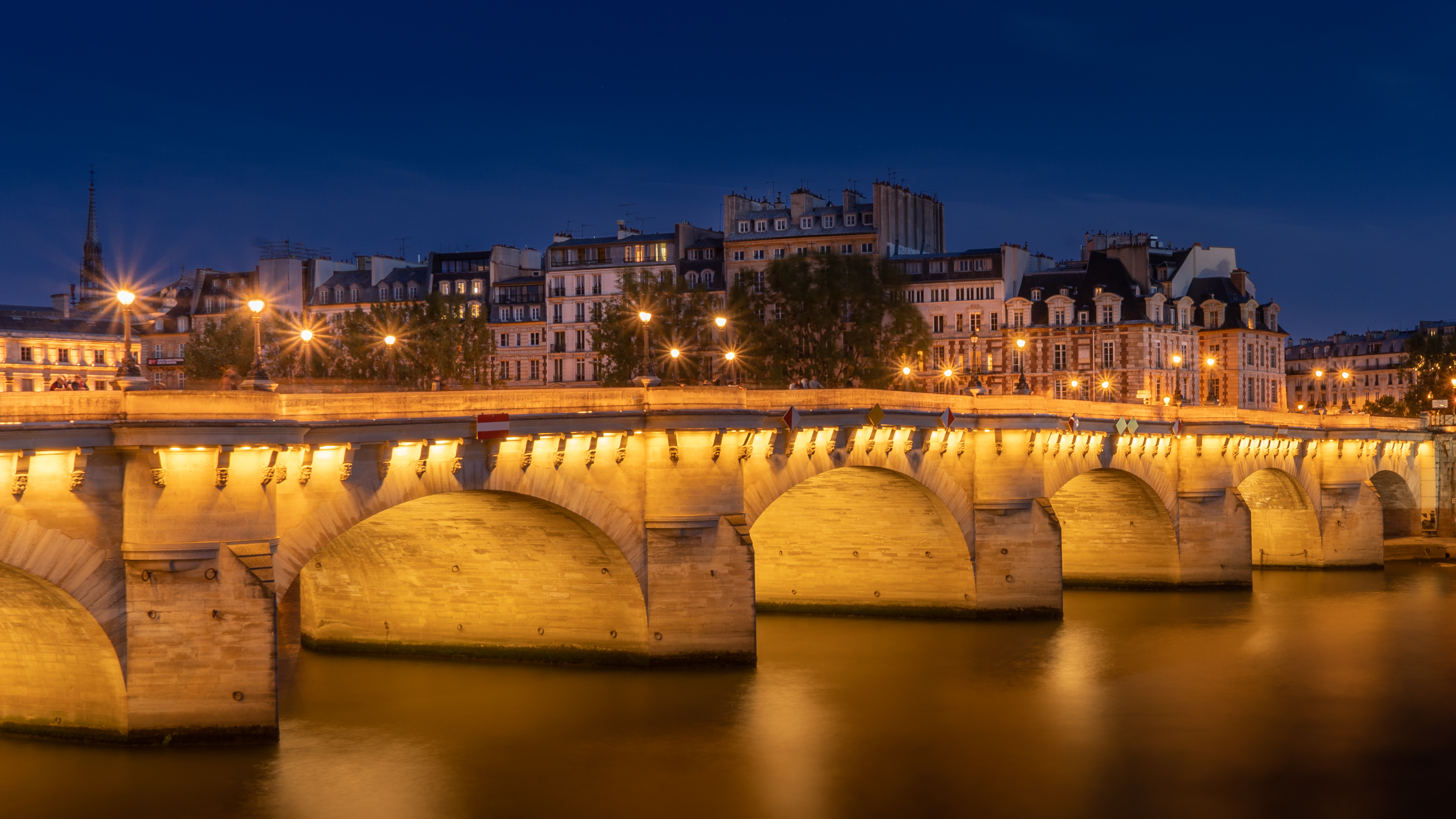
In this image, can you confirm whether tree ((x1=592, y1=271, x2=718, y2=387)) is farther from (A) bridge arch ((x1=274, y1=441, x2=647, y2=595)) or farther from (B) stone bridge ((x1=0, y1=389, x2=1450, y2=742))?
(A) bridge arch ((x1=274, y1=441, x2=647, y2=595))

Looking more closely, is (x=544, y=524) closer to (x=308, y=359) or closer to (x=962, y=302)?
(x=308, y=359)

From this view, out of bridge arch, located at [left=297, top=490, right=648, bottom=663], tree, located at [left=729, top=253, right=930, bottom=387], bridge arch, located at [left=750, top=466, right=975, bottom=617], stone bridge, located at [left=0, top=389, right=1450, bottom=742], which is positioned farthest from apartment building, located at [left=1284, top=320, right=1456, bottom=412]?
bridge arch, located at [left=297, top=490, right=648, bottom=663]

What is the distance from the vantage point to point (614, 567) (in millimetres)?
37188

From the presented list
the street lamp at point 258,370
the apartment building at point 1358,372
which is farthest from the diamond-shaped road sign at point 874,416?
the apartment building at point 1358,372

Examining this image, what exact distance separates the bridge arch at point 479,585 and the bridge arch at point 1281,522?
1538 inches

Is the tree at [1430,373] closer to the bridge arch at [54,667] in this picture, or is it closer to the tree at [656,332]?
the tree at [656,332]

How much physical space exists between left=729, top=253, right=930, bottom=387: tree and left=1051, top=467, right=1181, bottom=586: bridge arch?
79.2 ft

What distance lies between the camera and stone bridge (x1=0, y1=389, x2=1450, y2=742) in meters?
26.4

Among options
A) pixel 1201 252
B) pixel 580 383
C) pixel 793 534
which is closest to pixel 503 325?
pixel 580 383

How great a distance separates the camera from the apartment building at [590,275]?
3927 inches

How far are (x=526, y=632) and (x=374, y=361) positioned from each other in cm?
4600

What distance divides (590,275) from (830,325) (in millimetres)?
23296

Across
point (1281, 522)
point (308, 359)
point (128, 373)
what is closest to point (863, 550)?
point (308, 359)

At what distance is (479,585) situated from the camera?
3888cm
